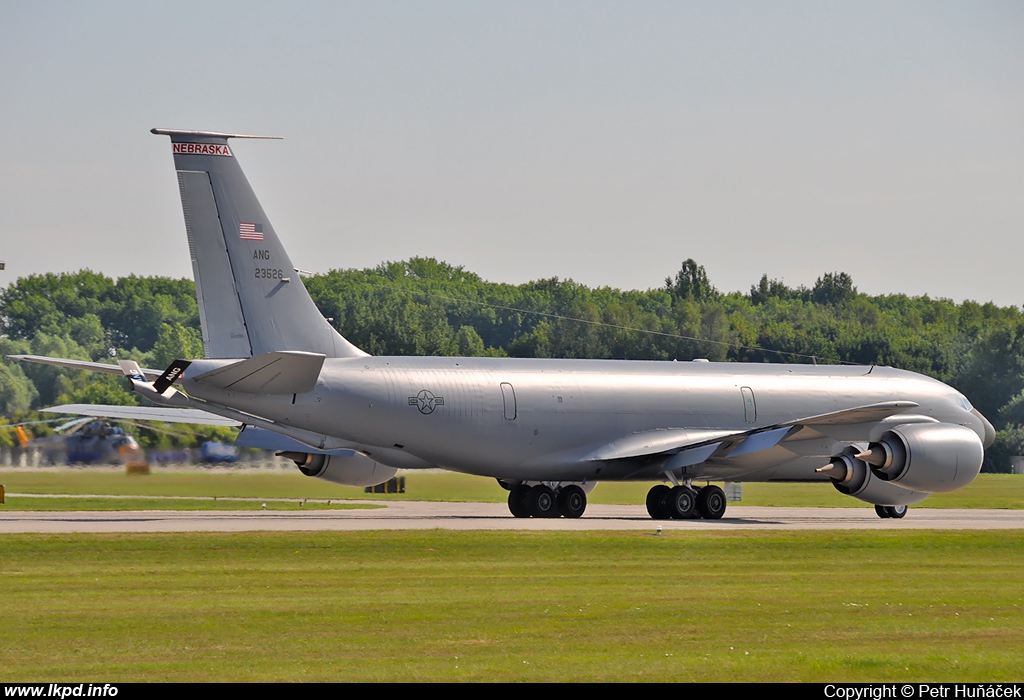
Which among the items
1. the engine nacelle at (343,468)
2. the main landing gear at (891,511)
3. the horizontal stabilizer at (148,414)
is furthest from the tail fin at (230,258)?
the main landing gear at (891,511)

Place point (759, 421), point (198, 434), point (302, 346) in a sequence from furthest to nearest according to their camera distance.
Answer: point (198, 434) < point (759, 421) < point (302, 346)

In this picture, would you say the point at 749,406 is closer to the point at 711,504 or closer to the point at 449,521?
the point at 711,504

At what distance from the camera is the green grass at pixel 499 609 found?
13.7m

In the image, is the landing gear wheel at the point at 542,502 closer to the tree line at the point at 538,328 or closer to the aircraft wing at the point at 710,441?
the aircraft wing at the point at 710,441

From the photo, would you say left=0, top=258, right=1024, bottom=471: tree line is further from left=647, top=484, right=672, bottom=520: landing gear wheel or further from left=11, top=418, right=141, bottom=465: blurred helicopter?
left=647, top=484, right=672, bottom=520: landing gear wheel

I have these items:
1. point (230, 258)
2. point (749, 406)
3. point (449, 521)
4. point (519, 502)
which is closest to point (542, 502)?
point (519, 502)

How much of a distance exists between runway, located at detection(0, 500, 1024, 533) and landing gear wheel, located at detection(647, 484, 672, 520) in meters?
0.35

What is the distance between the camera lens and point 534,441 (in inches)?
1409

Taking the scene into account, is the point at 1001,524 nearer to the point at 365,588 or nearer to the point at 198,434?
the point at 365,588

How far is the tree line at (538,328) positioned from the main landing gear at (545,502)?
83.0 feet

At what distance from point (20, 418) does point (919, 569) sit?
38.3 metres

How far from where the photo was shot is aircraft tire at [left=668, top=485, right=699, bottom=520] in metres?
36.5

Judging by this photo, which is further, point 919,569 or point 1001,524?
point 1001,524

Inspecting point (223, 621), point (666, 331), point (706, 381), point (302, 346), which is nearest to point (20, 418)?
point (302, 346)
